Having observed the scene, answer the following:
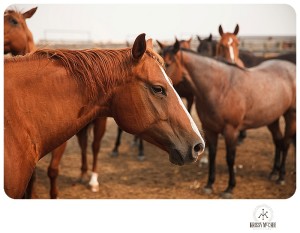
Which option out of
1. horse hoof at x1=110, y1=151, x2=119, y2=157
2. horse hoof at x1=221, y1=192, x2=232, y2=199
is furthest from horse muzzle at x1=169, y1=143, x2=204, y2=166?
horse hoof at x1=110, y1=151, x2=119, y2=157

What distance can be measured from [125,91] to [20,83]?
1.93ft

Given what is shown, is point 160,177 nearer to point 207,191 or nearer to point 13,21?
point 207,191

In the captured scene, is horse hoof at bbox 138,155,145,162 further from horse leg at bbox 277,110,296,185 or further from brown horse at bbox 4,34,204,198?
brown horse at bbox 4,34,204,198

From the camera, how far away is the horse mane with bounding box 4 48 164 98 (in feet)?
5.30

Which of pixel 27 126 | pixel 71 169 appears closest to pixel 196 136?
pixel 27 126

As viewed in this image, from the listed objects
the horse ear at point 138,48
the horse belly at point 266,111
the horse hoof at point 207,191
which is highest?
the horse ear at point 138,48

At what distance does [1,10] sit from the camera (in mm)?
2377

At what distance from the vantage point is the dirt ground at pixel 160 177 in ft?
12.8

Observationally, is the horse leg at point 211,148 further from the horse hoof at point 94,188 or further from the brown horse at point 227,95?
the horse hoof at point 94,188

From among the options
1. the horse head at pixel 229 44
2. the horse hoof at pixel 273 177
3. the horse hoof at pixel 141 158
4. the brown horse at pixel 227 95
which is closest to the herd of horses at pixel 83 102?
the brown horse at pixel 227 95

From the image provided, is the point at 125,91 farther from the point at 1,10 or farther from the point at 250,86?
the point at 250,86

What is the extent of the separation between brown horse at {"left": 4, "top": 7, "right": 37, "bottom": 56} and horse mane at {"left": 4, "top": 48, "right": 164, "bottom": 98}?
164 centimetres

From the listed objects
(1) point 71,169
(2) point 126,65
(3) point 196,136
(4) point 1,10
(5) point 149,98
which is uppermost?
(4) point 1,10

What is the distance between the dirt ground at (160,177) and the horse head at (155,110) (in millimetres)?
2240
